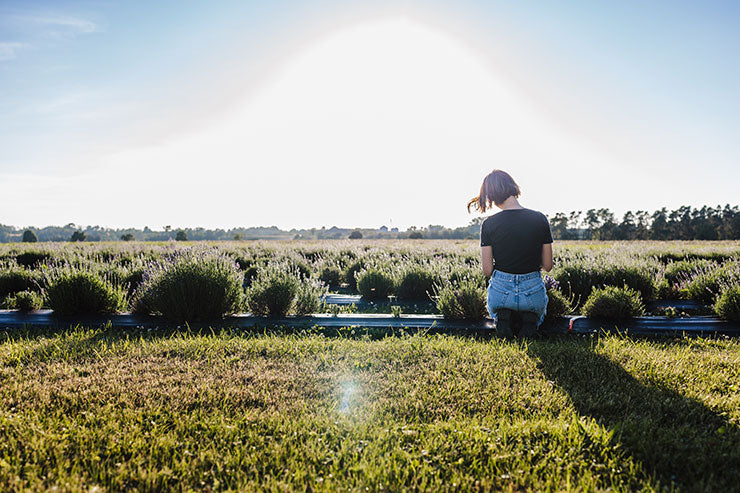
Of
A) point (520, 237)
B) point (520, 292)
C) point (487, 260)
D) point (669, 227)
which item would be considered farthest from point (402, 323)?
point (669, 227)

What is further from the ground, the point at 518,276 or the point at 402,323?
the point at 518,276

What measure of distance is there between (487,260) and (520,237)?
0.43 metres

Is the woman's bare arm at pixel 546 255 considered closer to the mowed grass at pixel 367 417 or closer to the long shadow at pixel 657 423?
the mowed grass at pixel 367 417

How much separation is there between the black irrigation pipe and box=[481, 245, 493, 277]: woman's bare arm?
946mm

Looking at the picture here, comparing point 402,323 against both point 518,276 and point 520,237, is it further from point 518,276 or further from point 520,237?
point 520,237

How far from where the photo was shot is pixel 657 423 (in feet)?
8.79

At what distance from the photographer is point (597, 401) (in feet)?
9.75

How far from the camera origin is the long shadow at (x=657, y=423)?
2203 mm

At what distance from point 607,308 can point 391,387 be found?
3.66m

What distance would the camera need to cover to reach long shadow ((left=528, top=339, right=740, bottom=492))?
220 centimetres

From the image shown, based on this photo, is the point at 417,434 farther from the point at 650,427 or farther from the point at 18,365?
the point at 18,365

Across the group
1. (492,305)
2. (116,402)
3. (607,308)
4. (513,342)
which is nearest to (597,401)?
(513,342)

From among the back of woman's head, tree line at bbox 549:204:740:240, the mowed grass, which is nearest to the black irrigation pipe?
the mowed grass

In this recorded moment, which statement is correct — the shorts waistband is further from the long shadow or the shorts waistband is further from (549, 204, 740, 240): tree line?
(549, 204, 740, 240): tree line
